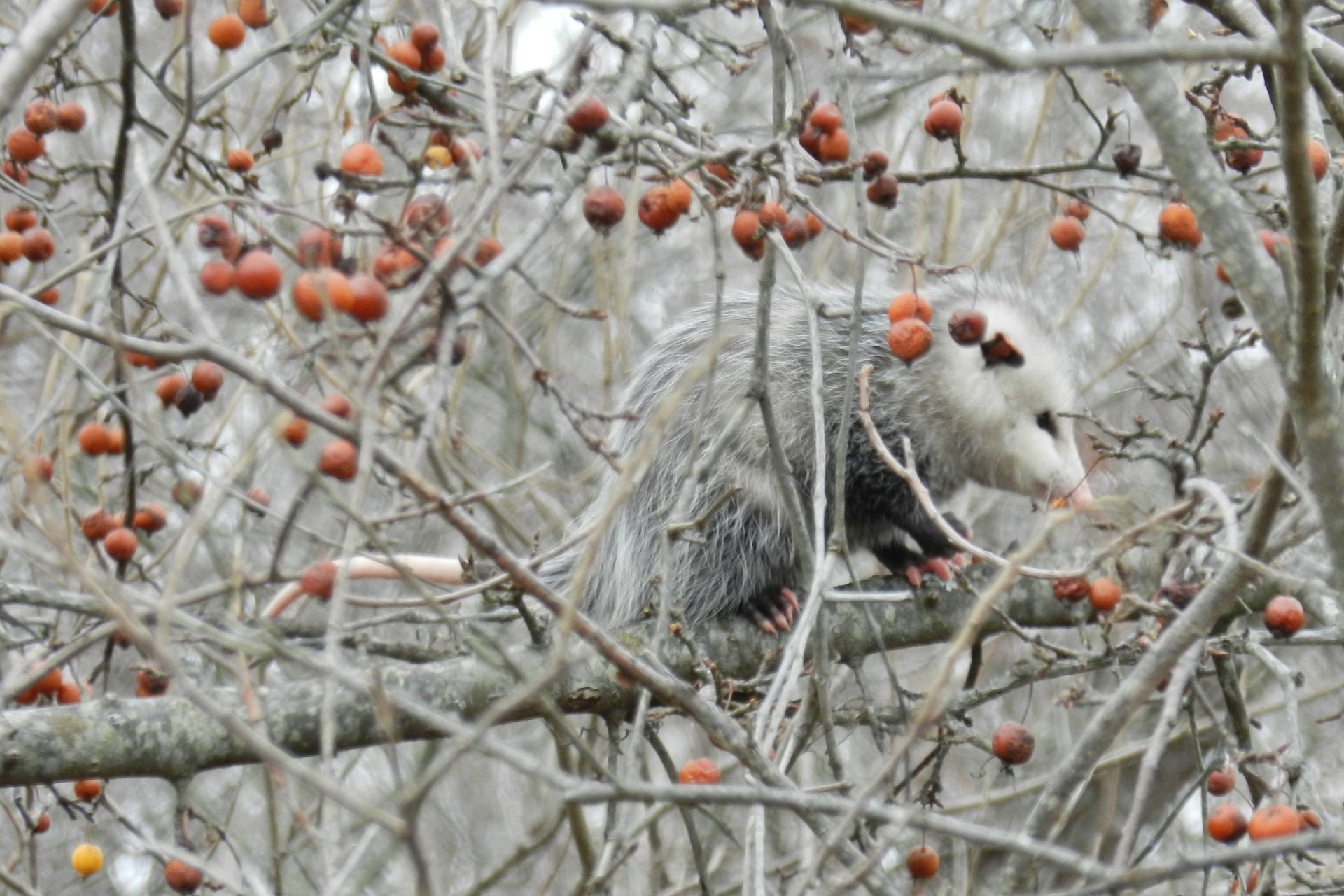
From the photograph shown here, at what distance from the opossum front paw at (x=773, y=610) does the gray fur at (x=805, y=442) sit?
0.5 inches

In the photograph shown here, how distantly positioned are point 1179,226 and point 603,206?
867 mm

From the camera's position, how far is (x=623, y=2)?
95 cm

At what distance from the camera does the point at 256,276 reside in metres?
1.33

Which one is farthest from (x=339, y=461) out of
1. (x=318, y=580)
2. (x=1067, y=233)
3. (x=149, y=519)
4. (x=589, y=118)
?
(x=1067, y=233)

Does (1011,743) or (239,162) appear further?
(239,162)

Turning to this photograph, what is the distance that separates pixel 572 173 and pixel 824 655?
2.43 ft

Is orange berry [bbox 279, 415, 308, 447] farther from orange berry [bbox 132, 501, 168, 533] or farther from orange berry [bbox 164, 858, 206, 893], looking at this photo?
orange berry [bbox 132, 501, 168, 533]

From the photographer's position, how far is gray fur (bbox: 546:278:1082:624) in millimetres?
2963

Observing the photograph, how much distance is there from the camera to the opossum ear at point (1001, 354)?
283 centimetres

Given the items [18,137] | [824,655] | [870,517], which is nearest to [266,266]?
[824,655]

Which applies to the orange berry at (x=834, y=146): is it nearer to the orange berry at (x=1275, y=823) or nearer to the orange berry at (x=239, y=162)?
the orange berry at (x=239, y=162)

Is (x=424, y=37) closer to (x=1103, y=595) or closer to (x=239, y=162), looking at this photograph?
(x=239, y=162)

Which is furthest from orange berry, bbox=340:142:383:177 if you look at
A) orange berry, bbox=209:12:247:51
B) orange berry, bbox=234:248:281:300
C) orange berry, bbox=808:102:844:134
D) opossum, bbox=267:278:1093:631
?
opossum, bbox=267:278:1093:631

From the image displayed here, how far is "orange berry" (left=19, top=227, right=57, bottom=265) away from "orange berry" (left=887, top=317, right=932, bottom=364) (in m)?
1.34
